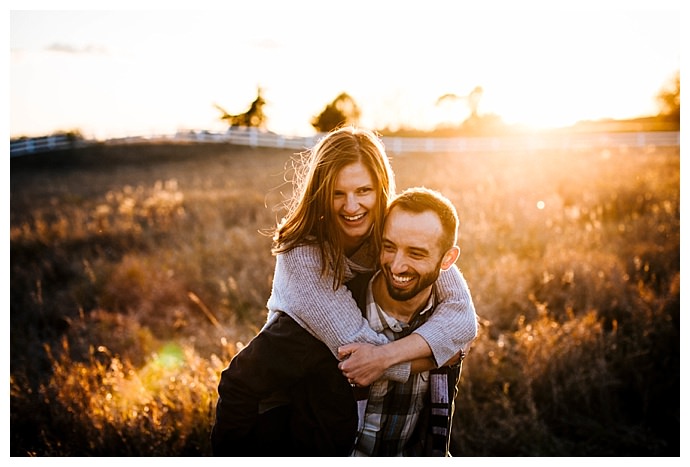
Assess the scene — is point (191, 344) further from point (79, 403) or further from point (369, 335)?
point (369, 335)

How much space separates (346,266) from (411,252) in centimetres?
41

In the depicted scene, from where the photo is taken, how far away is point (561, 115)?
5.29 meters

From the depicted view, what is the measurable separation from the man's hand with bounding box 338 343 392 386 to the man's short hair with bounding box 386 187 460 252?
0.58 metres

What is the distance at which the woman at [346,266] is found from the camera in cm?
233

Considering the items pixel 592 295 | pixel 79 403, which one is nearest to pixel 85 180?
pixel 79 403

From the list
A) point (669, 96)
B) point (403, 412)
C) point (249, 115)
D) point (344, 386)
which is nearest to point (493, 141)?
point (669, 96)

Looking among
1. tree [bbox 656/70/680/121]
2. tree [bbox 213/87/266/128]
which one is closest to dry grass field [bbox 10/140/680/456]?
tree [bbox 656/70/680/121]

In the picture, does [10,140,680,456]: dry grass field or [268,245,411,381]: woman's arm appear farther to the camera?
[10,140,680,456]: dry grass field

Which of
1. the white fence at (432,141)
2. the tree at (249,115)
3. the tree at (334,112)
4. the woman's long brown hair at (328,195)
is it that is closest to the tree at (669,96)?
the tree at (334,112)

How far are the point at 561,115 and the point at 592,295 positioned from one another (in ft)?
6.00

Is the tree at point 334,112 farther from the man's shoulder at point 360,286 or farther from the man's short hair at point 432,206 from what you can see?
the man's short hair at point 432,206

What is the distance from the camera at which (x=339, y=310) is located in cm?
238

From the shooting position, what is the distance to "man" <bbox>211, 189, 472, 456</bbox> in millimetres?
2307

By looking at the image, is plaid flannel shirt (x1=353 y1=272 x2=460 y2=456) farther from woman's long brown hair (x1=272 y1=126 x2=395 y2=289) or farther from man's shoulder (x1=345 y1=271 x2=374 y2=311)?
woman's long brown hair (x1=272 y1=126 x2=395 y2=289)
